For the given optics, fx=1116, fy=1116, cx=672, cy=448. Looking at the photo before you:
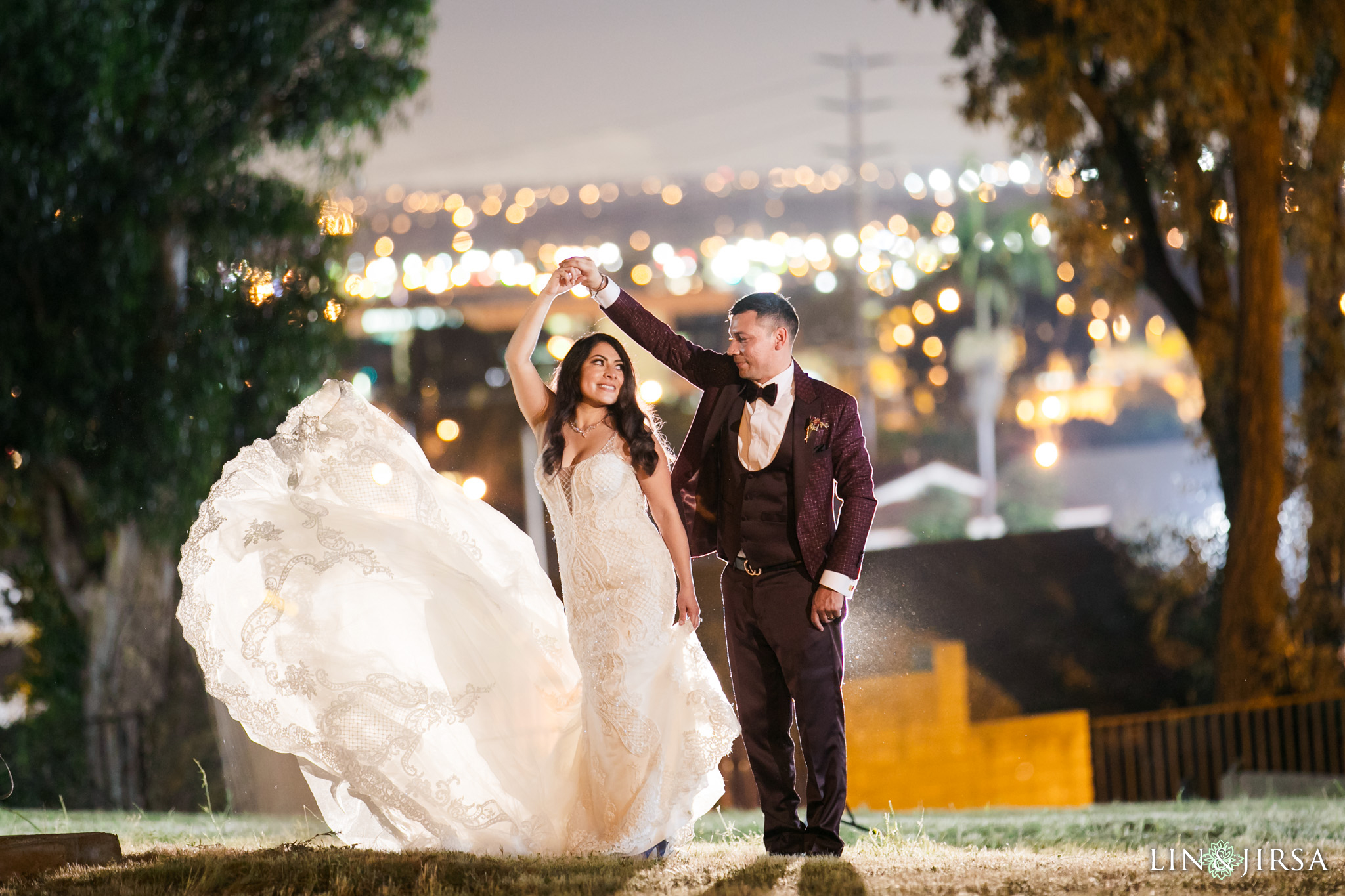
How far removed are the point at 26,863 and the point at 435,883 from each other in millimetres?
1604

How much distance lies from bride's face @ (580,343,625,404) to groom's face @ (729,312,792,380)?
474 mm

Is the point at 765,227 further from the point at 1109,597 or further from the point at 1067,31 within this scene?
the point at 1067,31

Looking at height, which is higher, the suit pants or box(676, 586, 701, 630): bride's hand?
box(676, 586, 701, 630): bride's hand

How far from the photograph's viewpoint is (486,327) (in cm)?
2839

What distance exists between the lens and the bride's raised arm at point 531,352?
177 inches

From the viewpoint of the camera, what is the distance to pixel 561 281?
4492 mm

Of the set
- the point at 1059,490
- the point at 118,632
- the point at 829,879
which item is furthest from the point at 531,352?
the point at 1059,490

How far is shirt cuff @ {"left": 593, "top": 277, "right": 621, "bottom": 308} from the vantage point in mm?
4660

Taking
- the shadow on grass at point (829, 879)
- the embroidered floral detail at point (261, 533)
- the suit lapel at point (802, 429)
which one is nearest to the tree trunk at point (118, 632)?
the embroidered floral detail at point (261, 533)

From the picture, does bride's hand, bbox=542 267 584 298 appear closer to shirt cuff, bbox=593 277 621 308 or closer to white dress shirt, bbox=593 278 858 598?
shirt cuff, bbox=593 277 621 308

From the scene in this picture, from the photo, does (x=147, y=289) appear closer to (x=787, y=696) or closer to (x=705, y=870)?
(x=787, y=696)

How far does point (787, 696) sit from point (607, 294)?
1.81 m

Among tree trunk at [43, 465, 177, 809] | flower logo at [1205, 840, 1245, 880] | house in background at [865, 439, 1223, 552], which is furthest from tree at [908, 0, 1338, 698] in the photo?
house in background at [865, 439, 1223, 552]

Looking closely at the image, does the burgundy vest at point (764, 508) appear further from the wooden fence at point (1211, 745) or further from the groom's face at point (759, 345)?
the wooden fence at point (1211, 745)
